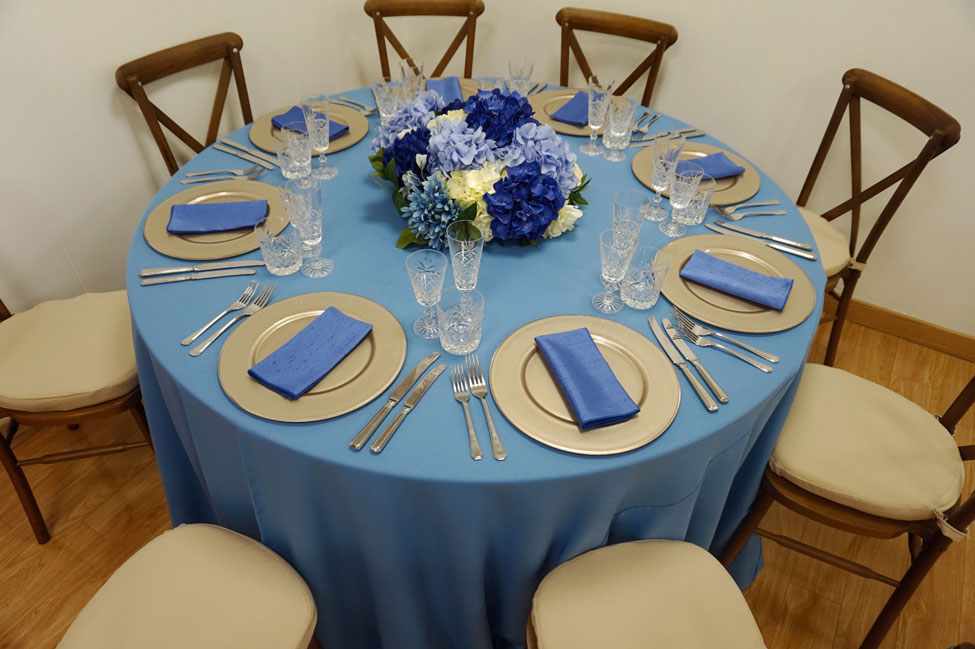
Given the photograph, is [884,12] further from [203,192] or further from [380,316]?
[203,192]

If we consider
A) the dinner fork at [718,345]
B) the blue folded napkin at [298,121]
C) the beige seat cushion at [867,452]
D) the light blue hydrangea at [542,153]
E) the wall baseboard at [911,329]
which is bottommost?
the wall baseboard at [911,329]

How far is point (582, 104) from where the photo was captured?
1952 millimetres

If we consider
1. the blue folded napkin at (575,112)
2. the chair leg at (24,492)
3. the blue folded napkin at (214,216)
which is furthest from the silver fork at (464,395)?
the chair leg at (24,492)

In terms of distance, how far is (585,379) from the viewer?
3.46ft

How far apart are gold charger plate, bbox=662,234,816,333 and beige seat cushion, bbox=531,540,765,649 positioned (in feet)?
1.45

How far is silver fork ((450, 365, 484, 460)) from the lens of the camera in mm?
966

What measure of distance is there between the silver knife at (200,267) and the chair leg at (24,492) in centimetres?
72

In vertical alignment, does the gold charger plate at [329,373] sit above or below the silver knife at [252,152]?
Answer: below

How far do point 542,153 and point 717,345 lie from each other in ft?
1.73

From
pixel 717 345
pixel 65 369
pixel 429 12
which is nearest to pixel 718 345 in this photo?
pixel 717 345

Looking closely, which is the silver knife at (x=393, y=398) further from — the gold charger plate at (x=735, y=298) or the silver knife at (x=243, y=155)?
the silver knife at (x=243, y=155)

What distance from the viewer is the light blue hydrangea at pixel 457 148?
1270 millimetres

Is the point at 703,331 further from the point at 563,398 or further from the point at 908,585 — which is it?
the point at 908,585


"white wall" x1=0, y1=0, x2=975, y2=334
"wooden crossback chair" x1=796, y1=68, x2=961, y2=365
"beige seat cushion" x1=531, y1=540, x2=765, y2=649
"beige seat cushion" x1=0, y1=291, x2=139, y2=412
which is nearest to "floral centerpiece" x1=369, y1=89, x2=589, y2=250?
"beige seat cushion" x1=531, y1=540, x2=765, y2=649
